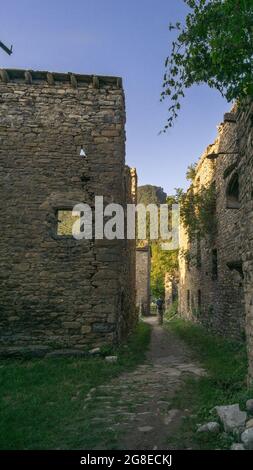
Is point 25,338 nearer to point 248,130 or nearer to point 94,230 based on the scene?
point 94,230

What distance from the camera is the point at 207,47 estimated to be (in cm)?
469

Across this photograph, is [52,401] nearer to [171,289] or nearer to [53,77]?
[53,77]

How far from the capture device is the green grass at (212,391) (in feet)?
11.4

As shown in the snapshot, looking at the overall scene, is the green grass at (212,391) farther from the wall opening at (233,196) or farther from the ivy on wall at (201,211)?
the ivy on wall at (201,211)

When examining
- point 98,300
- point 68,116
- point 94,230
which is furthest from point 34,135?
point 98,300

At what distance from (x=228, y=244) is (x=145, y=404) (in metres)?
6.71

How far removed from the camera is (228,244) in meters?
10.5

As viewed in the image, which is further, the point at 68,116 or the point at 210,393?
the point at 68,116

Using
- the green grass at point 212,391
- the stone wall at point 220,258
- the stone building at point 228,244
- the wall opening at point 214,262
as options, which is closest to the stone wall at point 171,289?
the stone building at point 228,244

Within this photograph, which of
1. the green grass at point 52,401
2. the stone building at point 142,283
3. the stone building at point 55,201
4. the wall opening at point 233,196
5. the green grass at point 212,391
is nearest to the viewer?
the green grass at point 212,391

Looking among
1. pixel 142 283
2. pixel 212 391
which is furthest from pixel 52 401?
pixel 142 283

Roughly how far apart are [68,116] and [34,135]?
3.13 ft

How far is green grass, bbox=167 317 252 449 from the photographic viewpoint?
348 cm

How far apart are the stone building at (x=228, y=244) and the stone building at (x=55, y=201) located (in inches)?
110
